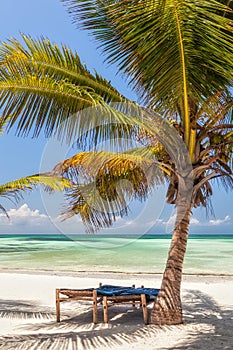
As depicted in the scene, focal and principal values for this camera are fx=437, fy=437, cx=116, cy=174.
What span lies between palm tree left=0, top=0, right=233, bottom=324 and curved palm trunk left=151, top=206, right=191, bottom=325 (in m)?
0.01

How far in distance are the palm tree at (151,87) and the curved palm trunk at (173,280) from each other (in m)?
0.01

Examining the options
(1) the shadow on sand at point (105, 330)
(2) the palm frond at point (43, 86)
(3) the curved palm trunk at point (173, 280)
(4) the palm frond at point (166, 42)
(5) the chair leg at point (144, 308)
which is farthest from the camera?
(5) the chair leg at point (144, 308)

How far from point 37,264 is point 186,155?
23.4m

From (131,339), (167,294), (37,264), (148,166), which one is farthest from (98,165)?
(37,264)

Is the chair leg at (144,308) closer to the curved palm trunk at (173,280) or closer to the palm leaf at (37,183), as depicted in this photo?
the curved palm trunk at (173,280)

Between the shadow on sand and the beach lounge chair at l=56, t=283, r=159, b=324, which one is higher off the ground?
the beach lounge chair at l=56, t=283, r=159, b=324

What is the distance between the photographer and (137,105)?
5109 mm

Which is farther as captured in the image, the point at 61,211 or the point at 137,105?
the point at 61,211

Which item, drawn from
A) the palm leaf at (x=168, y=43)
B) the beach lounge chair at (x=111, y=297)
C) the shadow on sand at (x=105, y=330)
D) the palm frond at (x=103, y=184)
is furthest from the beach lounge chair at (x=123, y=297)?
the palm leaf at (x=168, y=43)

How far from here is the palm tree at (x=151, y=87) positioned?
452 centimetres

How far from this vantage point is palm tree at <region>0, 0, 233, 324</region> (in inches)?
178

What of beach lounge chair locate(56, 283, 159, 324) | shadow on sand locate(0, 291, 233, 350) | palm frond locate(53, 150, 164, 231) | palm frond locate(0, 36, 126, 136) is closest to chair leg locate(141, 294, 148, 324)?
beach lounge chair locate(56, 283, 159, 324)

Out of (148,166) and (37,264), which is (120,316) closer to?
(148,166)

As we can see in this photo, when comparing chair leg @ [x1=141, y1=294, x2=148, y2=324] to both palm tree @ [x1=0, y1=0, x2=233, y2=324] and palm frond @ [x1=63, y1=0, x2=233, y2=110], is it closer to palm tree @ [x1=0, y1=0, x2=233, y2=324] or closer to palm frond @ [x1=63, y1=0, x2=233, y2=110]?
palm tree @ [x1=0, y1=0, x2=233, y2=324]
